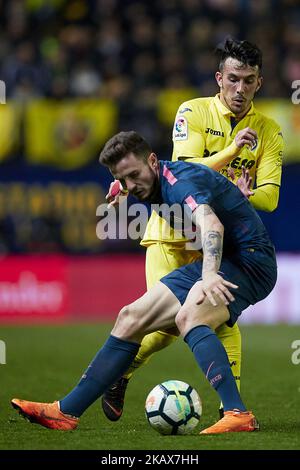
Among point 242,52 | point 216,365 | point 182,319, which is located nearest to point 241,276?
point 182,319

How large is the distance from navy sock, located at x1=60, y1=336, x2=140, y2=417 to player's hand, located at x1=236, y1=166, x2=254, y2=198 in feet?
3.82

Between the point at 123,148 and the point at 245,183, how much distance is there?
1.00 metres

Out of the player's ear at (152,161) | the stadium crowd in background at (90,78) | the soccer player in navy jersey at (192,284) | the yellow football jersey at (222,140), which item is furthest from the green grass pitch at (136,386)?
the stadium crowd in background at (90,78)

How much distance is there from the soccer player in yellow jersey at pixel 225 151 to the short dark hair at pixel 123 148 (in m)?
0.74

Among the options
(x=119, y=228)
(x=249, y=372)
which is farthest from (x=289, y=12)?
(x=249, y=372)

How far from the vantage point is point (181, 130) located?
6.41 meters

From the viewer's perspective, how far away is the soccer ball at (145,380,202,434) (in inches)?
221

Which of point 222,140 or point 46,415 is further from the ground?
point 222,140

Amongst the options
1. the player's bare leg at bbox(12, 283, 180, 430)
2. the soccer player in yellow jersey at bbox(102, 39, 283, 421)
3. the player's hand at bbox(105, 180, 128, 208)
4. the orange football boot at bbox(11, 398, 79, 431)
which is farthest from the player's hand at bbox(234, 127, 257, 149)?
the orange football boot at bbox(11, 398, 79, 431)

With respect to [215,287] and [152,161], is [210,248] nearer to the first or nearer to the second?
[215,287]

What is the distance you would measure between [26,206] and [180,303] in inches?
376

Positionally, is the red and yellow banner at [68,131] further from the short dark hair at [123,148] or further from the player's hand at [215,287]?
the player's hand at [215,287]

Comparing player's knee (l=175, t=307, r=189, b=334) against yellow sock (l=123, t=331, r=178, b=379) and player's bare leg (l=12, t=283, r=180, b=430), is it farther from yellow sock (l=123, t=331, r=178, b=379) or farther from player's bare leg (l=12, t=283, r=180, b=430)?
yellow sock (l=123, t=331, r=178, b=379)

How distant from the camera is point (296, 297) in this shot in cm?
1459
